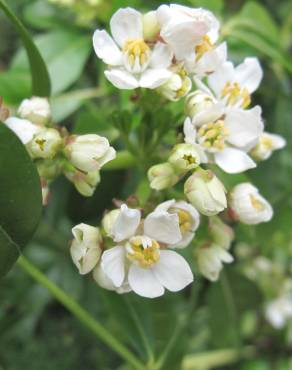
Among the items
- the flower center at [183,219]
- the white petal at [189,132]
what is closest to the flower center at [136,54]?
the white petal at [189,132]

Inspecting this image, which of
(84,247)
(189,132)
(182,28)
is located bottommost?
(84,247)

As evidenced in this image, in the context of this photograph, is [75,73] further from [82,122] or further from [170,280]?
[170,280]

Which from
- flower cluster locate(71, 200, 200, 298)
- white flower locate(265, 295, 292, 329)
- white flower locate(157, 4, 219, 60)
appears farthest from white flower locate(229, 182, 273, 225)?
white flower locate(265, 295, 292, 329)

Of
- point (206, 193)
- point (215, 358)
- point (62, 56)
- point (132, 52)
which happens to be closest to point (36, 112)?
point (132, 52)

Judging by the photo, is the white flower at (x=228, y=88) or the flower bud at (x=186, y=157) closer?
the flower bud at (x=186, y=157)

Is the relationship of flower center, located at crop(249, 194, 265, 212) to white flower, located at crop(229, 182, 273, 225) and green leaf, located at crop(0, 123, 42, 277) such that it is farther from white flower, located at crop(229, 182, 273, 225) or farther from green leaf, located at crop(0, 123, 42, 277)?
green leaf, located at crop(0, 123, 42, 277)

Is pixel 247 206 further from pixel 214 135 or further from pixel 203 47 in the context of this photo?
pixel 203 47

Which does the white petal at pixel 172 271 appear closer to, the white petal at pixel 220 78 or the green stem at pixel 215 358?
the white petal at pixel 220 78
